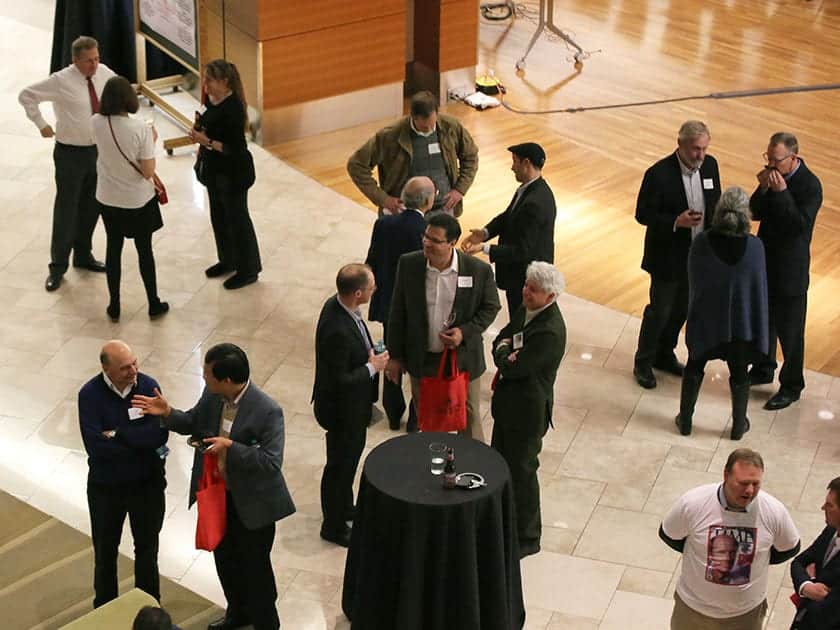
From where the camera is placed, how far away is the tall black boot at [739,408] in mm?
7309

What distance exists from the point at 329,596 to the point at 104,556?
0.99 metres

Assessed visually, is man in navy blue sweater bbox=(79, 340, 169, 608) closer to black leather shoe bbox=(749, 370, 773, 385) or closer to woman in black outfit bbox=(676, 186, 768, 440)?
woman in black outfit bbox=(676, 186, 768, 440)

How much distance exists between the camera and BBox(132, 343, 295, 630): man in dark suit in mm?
5398

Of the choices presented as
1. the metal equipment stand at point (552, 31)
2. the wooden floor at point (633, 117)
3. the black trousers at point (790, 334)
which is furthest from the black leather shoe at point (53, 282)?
the metal equipment stand at point (552, 31)

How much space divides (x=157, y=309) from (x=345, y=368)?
2.76 metres

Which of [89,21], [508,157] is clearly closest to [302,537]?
[508,157]

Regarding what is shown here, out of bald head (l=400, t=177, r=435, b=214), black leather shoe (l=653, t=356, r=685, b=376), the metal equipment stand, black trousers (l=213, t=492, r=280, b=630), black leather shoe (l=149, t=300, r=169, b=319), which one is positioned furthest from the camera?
the metal equipment stand

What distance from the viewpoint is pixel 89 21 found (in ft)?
38.7

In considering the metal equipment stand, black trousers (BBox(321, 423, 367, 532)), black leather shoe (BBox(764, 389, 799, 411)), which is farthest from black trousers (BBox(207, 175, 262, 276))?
the metal equipment stand

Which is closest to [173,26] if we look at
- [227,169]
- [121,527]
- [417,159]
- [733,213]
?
[227,169]

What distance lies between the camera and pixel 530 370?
607 centimetres

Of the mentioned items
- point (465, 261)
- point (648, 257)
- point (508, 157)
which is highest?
point (465, 261)

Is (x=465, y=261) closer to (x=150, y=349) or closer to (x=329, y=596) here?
(x=329, y=596)

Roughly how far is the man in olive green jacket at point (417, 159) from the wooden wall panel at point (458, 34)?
3.98m
